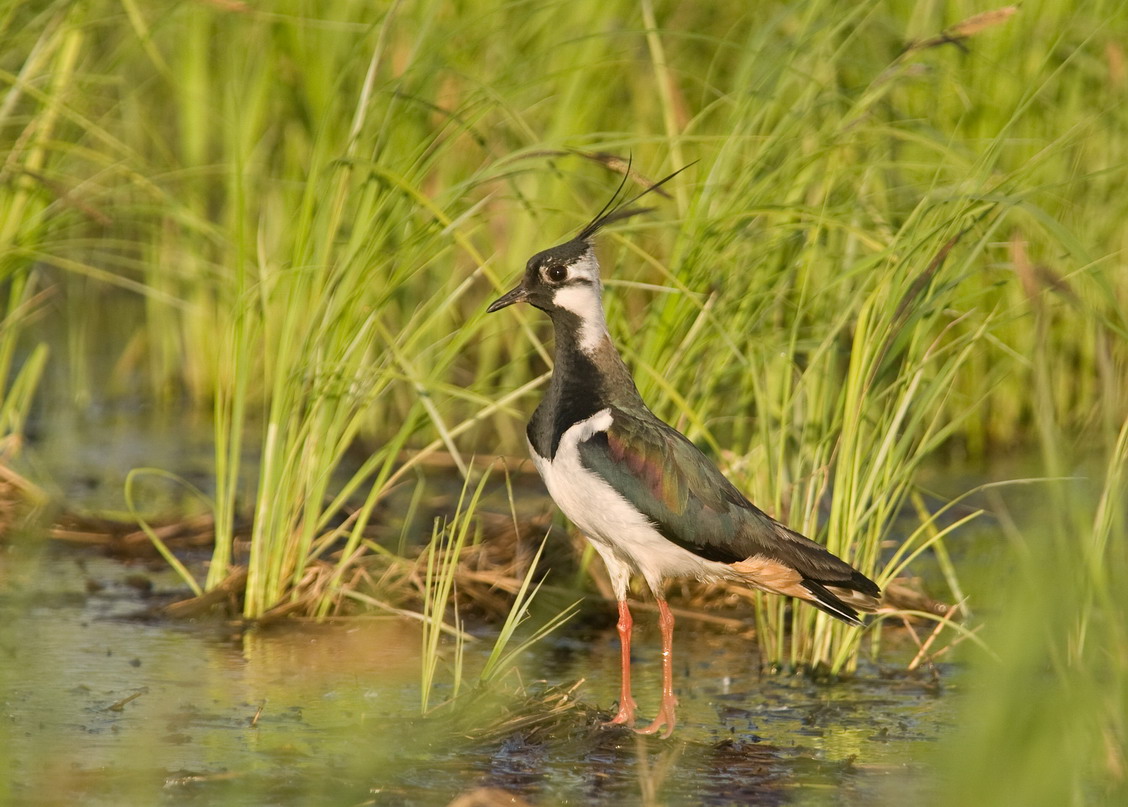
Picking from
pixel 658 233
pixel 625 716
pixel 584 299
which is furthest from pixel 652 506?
pixel 658 233

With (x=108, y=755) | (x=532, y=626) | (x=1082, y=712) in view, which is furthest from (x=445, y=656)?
(x=1082, y=712)

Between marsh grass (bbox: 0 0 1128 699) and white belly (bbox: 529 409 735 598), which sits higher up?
marsh grass (bbox: 0 0 1128 699)

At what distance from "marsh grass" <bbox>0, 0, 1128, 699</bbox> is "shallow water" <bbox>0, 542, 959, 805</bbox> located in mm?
259

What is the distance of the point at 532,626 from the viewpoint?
224 inches

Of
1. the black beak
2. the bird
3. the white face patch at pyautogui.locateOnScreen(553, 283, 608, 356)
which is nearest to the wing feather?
the bird

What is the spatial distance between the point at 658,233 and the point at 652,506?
3.54 meters

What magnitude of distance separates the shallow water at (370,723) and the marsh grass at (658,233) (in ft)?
0.85

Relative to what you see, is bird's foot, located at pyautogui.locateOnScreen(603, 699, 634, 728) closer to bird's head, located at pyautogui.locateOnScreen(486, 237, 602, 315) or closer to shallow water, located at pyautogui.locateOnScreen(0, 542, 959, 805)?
shallow water, located at pyautogui.locateOnScreen(0, 542, 959, 805)

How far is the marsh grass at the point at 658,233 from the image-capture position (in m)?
5.06

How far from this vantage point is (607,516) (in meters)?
4.61

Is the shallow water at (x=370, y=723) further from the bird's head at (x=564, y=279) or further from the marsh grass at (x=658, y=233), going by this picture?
the bird's head at (x=564, y=279)

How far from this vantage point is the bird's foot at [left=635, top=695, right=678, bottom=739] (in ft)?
15.0

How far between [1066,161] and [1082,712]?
15.7 feet

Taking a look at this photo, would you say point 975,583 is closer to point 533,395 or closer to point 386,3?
point 533,395
